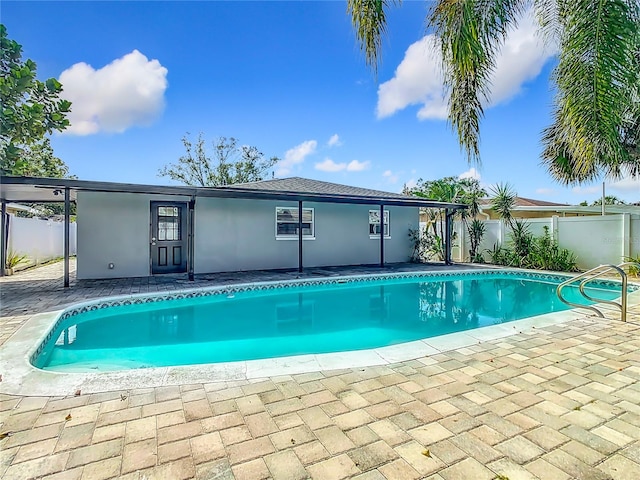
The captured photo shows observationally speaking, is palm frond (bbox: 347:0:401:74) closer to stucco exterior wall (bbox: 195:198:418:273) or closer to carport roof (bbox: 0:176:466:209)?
carport roof (bbox: 0:176:466:209)

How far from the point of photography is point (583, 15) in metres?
3.90

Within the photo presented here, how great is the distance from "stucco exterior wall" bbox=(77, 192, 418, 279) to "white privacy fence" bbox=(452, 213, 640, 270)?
5.64m

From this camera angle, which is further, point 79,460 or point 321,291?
point 321,291

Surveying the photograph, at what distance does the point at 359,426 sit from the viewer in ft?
8.82

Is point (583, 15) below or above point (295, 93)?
below

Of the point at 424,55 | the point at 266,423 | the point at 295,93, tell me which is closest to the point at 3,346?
the point at 266,423

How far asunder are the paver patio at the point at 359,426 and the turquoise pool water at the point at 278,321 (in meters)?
2.30

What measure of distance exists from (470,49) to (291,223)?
10.4 m

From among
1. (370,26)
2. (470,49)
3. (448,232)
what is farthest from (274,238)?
(470,49)

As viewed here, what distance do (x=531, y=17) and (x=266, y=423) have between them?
645cm

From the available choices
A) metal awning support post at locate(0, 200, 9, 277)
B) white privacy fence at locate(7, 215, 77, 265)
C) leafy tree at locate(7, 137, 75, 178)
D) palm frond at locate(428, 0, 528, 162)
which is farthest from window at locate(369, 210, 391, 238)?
leafy tree at locate(7, 137, 75, 178)

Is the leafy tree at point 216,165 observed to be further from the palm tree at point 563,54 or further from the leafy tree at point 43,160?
the palm tree at point 563,54

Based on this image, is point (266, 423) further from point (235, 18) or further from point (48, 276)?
point (48, 276)

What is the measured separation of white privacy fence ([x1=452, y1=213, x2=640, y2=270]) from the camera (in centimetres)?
1176
